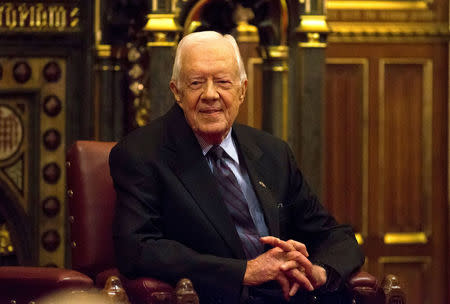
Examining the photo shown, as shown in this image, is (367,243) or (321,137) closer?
(321,137)

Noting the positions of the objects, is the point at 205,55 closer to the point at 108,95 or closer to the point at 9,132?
the point at 108,95

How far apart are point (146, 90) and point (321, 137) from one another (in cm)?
86

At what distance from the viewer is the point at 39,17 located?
488 centimetres

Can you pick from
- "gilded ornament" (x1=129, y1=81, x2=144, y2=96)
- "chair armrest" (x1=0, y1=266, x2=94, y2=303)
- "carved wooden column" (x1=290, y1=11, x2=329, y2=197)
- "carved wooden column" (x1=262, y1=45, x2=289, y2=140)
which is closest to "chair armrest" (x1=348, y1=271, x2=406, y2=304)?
"chair armrest" (x1=0, y1=266, x2=94, y2=303)

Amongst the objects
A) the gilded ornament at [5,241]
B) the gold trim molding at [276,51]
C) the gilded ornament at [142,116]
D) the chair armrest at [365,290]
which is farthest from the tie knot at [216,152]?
the gilded ornament at [5,241]

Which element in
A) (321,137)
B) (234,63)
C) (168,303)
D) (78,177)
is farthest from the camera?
(321,137)

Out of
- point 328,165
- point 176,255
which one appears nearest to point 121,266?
point 176,255

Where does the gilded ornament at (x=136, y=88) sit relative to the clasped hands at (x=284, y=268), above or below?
above

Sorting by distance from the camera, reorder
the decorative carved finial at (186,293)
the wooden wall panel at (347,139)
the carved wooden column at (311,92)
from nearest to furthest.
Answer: the decorative carved finial at (186,293), the carved wooden column at (311,92), the wooden wall panel at (347,139)

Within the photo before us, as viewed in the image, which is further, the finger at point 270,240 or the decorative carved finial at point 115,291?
the finger at point 270,240

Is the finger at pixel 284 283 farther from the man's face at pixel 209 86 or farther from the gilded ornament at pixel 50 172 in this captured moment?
the gilded ornament at pixel 50 172

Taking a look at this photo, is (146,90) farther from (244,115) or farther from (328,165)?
(328,165)

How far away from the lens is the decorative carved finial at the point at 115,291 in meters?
2.87

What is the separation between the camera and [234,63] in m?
3.23
